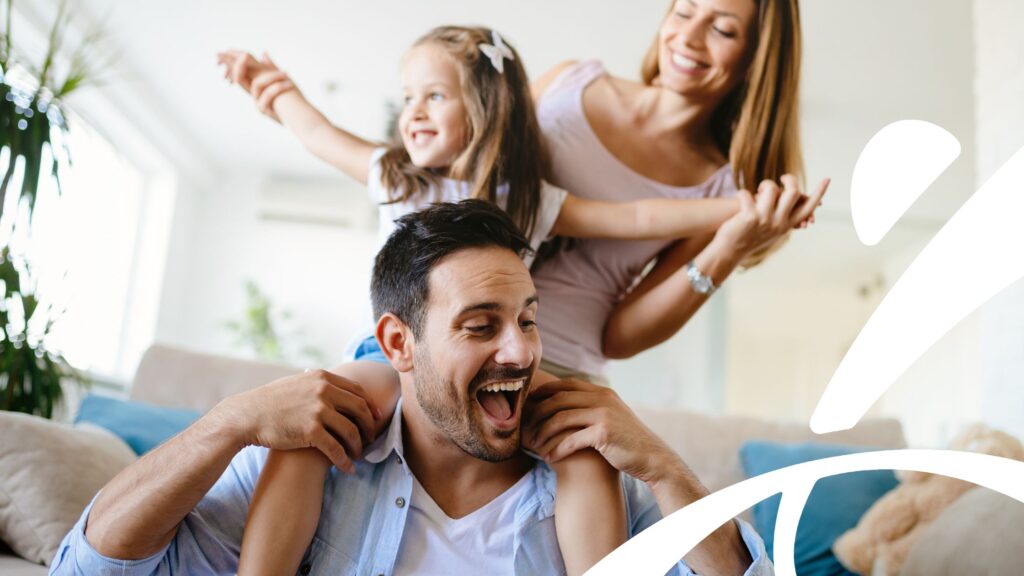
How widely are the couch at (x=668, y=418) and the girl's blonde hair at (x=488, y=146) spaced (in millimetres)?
1049

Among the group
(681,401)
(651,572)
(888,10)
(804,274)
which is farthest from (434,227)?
(804,274)

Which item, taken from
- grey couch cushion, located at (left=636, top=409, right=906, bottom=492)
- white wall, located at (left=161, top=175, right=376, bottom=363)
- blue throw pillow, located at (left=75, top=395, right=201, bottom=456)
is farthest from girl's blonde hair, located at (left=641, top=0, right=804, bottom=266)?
white wall, located at (left=161, top=175, right=376, bottom=363)

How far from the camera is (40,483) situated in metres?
1.83

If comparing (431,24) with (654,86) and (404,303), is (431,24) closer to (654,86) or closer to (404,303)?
(654,86)

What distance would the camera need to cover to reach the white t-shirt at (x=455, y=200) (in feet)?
5.31

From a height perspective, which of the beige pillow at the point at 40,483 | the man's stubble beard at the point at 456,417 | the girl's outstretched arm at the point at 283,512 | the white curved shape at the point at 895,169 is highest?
the white curved shape at the point at 895,169

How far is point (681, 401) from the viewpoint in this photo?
6207 mm

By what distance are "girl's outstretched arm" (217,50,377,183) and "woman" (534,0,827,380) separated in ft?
1.20

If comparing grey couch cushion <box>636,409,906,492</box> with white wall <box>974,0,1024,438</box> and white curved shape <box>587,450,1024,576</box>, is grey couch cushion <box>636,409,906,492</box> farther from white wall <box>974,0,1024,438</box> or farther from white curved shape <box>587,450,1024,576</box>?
white curved shape <box>587,450,1024,576</box>

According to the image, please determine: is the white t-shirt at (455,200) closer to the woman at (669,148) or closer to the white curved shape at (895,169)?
the woman at (669,148)

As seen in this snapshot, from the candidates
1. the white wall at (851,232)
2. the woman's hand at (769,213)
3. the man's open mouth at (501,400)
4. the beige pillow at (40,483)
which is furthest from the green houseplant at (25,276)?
the white wall at (851,232)

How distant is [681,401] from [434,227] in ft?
16.5

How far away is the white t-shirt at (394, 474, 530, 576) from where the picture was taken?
1387mm

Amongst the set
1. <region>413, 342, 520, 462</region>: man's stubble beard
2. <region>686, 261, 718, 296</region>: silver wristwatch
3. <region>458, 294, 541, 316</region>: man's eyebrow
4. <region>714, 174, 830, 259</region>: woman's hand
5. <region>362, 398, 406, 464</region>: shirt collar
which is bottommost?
<region>362, 398, 406, 464</region>: shirt collar
